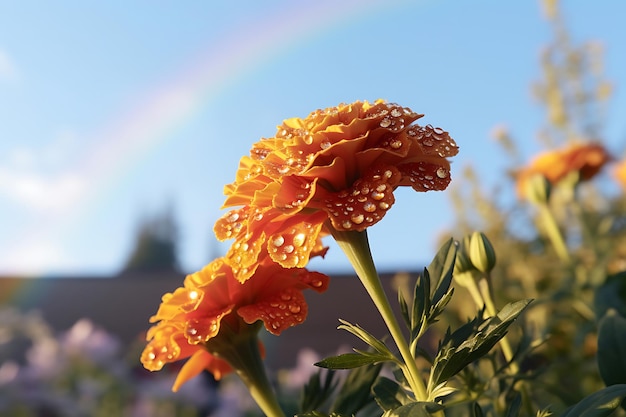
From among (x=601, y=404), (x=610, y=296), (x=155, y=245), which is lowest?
(x=155, y=245)

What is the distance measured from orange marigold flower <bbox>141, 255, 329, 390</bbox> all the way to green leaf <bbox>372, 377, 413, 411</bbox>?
0.08m

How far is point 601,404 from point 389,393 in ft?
0.47

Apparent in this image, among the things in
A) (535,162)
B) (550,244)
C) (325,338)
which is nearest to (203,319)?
(535,162)

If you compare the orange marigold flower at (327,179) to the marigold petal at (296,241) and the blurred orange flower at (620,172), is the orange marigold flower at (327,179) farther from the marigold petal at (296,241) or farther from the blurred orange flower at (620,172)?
the blurred orange flower at (620,172)

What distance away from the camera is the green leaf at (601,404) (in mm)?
353

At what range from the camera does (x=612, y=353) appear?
48cm

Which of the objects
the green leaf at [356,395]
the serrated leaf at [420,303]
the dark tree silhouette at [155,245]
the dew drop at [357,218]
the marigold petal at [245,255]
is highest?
the dew drop at [357,218]

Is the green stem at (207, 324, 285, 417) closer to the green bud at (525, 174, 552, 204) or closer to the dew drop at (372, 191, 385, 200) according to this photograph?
the dew drop at (372, 191, 385, 200)

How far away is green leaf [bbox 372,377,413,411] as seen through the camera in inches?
16.5

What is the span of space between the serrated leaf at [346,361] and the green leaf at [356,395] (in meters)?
0.10

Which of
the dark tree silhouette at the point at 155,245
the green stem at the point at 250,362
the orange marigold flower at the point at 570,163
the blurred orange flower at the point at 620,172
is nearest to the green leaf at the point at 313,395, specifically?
the green stem at the point at 250,362

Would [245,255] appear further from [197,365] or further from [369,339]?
[197,365]

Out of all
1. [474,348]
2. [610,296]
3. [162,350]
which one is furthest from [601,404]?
[610,296]

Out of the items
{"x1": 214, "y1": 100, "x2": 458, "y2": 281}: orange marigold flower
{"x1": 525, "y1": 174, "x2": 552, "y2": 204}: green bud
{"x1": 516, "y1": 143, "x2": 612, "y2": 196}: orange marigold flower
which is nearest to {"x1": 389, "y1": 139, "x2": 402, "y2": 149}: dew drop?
{"x1": 214, "y1": 100, "x2": 458, "y2": 281}: orange marigold flower
